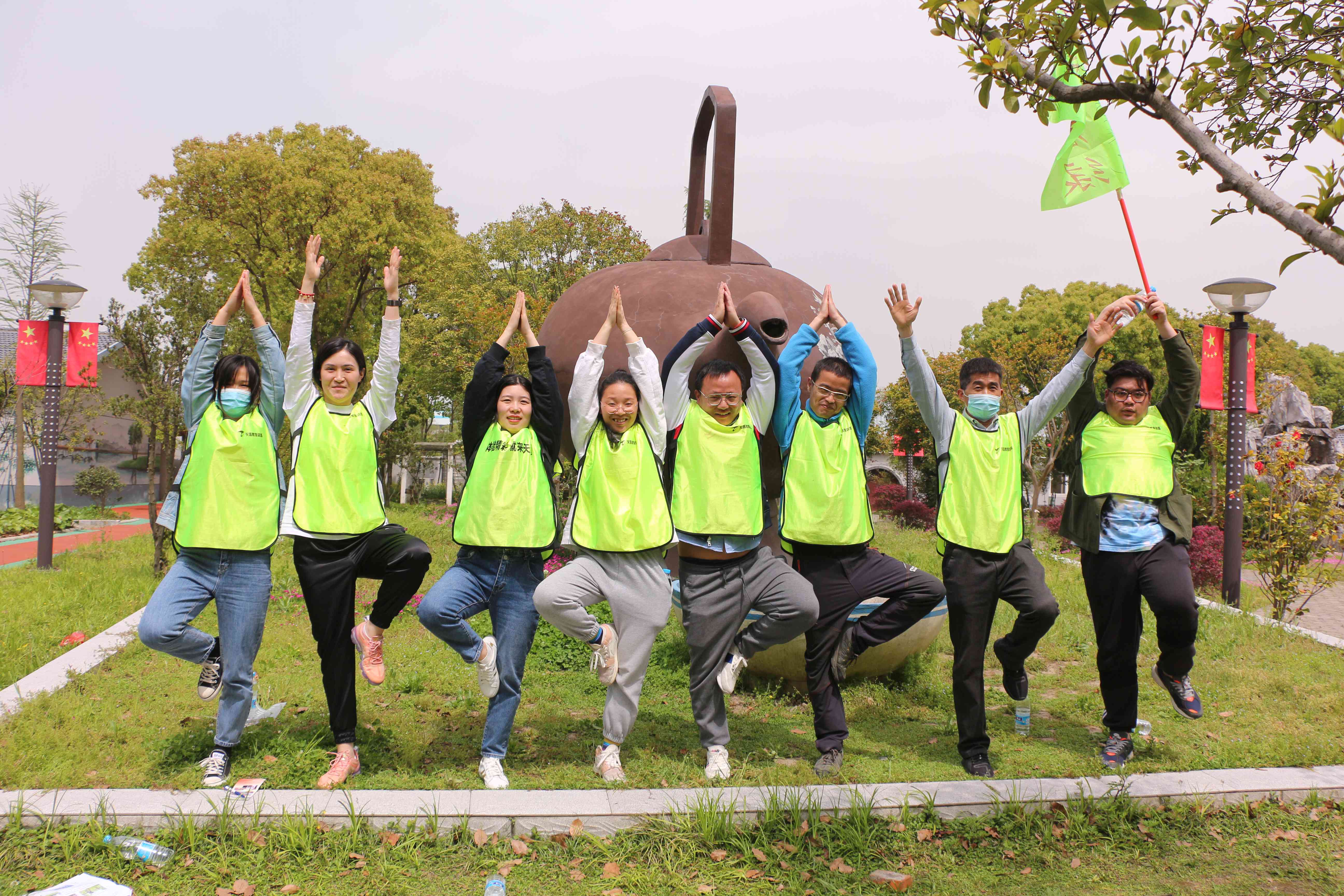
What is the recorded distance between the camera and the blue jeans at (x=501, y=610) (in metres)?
3.79

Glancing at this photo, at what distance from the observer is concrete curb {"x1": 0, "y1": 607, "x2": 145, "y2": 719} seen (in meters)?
4.71

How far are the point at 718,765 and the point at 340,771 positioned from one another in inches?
63.9

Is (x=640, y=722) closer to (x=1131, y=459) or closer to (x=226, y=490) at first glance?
(x=226, y=490)

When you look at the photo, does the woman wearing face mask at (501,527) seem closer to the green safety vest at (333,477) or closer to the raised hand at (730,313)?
the green safety vest at (333,477)

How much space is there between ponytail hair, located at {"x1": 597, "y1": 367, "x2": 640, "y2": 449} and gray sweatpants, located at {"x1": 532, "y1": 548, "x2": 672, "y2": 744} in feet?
1.68

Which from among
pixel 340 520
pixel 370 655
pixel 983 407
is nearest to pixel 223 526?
pixel 340 520

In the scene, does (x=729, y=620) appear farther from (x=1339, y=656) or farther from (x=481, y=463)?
(x=1339, y=656)

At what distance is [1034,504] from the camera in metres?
17.7

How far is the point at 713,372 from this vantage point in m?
4.05

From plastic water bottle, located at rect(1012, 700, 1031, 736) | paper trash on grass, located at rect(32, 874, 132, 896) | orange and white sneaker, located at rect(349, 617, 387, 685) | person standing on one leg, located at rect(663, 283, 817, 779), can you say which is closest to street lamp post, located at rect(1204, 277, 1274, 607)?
plastic water bottle, located at rect(1012, 700, 1031, 736)

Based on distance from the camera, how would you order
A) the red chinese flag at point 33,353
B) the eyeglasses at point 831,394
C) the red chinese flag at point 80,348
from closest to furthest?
1. the eyeglasses at point 831,394
2. the red chinese flag at point 33,353
3. the red chinese flag at point 80,348

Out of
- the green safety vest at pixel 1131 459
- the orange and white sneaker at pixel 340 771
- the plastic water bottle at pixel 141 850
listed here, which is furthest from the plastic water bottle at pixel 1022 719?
the plastic water bottle at pixel 141 850

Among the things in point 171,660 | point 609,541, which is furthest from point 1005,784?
point 171,660

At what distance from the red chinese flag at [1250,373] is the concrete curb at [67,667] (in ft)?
31.9
